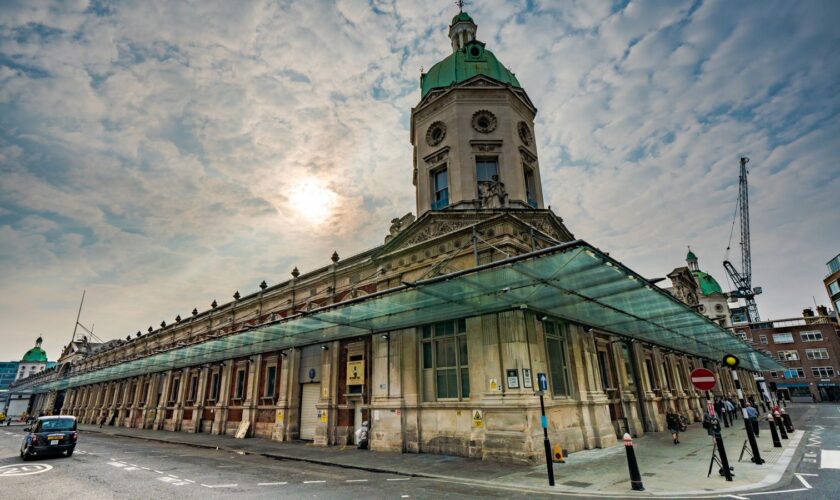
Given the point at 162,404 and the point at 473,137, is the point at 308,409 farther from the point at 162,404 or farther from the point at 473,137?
the point at 162,404

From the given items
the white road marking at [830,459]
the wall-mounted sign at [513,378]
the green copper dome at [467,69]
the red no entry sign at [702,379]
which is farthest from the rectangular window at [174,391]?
the white road marking at [830,459]

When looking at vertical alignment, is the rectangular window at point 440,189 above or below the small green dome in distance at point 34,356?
below

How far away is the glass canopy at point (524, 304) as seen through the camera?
11.1 metres

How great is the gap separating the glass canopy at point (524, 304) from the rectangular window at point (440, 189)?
23.1ft

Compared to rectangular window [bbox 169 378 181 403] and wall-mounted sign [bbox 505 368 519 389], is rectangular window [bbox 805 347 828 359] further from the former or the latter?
rectangular window [bbox 169 378 181 403]

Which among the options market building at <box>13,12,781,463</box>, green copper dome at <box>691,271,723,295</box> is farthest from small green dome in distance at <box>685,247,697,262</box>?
market building at <box>13,12,781,463</box>

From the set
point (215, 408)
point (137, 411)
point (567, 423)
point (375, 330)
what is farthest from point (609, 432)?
point (137, 411)

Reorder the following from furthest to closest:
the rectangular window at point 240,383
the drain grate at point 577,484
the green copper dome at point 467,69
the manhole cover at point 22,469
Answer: the rectangular window at point 240,383, the green copper dome at point 467,69, the manhole cover at point 22,469, the drain grate at point 577,484

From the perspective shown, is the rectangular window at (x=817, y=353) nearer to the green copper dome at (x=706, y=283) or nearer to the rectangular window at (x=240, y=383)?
the green copper dome at (x=706, y=283)

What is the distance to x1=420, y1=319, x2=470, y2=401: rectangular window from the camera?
1638 centimetres

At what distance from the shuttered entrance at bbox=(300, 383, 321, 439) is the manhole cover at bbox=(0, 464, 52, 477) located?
36.5 ft

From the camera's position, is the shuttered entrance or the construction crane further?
the construction crane

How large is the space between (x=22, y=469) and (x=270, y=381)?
12.7m

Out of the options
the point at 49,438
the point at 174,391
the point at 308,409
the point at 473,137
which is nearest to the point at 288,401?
the point at 308,409
